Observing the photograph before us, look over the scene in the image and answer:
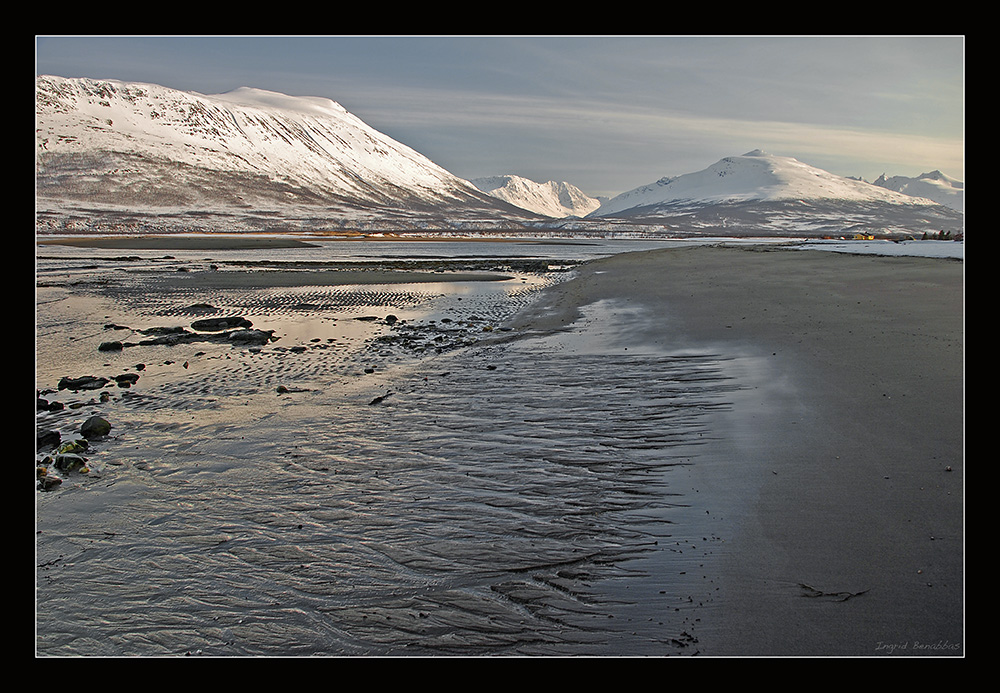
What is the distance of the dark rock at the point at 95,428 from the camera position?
8.47m

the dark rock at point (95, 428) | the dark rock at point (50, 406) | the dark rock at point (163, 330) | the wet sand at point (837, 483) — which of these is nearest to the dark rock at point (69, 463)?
the dark rock at point (95, 428)

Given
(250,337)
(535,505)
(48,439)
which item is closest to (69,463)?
(48,439)

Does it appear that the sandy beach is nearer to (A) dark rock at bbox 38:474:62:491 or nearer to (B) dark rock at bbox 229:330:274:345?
(A) dark rock at bbox 38:474:62:491

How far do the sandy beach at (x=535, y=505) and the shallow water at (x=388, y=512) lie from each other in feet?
0.09

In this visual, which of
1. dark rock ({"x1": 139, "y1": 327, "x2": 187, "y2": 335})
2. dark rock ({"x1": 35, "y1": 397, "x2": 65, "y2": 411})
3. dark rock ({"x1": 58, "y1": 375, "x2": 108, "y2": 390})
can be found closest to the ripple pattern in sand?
dark rock ({"x1": 35, "y1": 397, "x2": 65, "y2": 411})

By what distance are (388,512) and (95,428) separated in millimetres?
5074

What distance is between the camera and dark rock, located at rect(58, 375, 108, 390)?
437 inches

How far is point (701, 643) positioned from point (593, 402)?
5421 millimetres

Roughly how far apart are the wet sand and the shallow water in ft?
1.15

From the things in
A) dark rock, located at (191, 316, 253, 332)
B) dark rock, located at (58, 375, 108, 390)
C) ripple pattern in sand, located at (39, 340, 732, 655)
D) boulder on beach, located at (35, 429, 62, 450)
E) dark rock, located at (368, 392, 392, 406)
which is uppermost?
dark rock, located at (191, 316, 253, 332)

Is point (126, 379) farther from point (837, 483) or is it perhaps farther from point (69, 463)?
point (837, 483)

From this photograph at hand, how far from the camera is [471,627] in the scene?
13.8 ft
